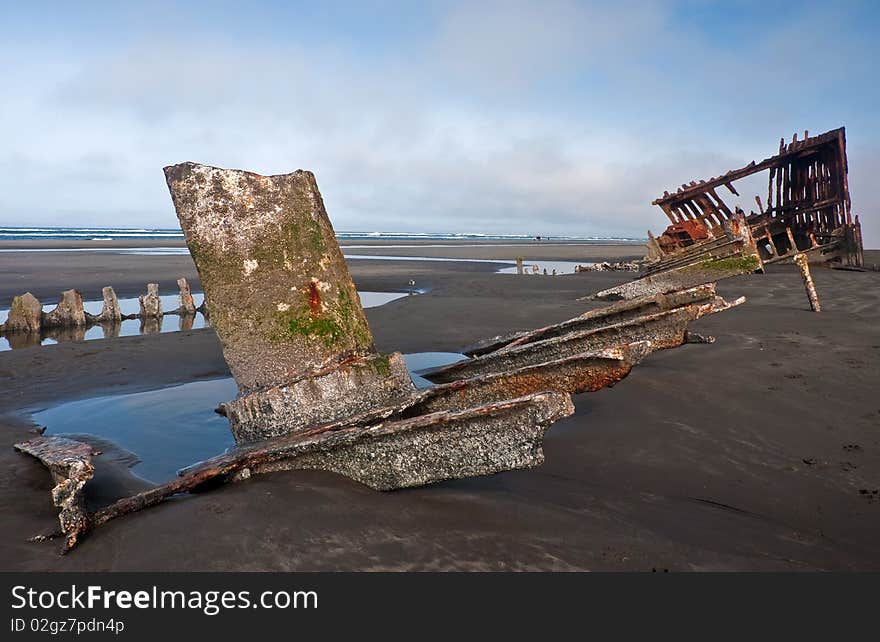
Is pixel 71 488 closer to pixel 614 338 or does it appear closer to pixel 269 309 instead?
pixel 269 309

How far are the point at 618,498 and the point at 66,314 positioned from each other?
51.3 feet

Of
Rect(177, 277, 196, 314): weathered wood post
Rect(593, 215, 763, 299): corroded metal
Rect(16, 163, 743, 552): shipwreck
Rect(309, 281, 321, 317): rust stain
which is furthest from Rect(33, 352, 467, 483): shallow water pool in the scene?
Rect(177, 277, 196, 314): weathered wood post

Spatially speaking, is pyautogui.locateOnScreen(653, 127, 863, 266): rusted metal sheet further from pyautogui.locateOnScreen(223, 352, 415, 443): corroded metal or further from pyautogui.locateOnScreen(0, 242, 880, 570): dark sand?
pyautogui.locateOnScreen(223, 352, 415, 443): corroded metal

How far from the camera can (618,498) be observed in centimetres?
414

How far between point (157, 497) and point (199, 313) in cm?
1596

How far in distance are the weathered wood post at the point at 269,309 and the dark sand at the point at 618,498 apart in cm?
85

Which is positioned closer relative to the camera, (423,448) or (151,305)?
(423,448)

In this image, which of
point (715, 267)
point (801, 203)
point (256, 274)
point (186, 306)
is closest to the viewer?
point (256, 274)

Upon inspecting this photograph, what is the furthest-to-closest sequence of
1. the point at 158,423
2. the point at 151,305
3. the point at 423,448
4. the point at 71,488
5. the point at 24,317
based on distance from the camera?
the point at 151,305 → the point at 24,317 → the point at 158,423 → the point at 423,448 → the point at 71,488

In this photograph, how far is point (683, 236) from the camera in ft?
74.1

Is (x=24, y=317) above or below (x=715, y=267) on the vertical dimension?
above

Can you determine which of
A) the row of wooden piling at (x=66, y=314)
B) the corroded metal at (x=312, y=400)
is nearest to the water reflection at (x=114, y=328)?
the row of wooden piling at (x=66, y=314)

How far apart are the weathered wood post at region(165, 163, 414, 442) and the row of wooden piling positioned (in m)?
12.3

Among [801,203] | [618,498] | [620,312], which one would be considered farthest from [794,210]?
[618,498]
